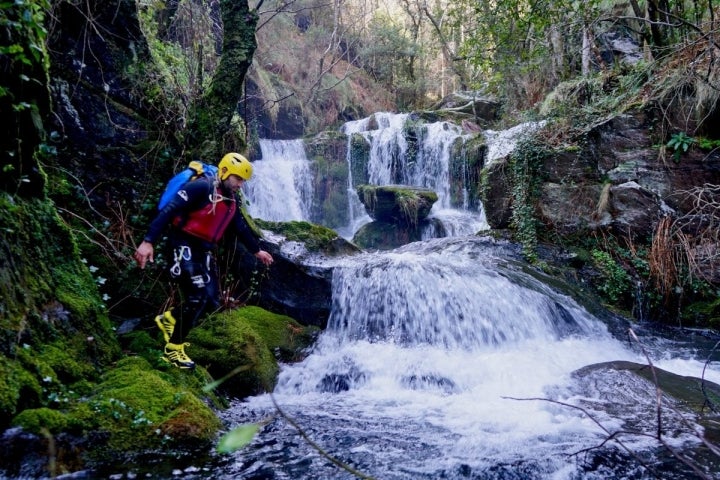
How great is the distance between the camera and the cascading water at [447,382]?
3.15 m

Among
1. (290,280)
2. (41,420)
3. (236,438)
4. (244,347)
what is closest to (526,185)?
(290,280)

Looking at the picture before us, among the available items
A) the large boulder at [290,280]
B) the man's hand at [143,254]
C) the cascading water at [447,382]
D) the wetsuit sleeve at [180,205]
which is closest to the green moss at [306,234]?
the large boulder at [290,280]

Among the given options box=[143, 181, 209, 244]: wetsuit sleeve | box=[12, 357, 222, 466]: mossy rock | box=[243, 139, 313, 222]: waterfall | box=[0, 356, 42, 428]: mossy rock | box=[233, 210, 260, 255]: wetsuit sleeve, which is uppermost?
box=[243, 139, 313, 222]: waterfall

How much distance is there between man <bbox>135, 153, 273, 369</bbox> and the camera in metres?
4.06

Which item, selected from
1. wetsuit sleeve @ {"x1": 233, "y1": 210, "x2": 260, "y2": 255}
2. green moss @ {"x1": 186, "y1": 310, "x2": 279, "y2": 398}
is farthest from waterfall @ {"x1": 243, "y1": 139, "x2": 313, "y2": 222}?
wetsuit sleeve @ {"x1": 233, "y1": 210, "x2": 260, "y2": 255}

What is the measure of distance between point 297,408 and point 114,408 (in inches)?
69.5

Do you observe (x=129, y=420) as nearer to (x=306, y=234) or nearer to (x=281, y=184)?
(x=306, y=234)

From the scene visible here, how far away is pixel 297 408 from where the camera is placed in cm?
436

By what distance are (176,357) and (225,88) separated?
11.4 feet

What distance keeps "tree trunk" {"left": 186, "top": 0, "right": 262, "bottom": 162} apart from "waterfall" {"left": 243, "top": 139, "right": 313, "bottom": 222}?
7718 mm

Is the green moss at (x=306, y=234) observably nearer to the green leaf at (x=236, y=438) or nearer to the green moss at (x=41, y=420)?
the green moss at (x=41, y=420)

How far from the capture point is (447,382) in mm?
4953

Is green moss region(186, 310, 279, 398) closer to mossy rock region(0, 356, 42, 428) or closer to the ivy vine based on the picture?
mossy rock region(0, 356, 42, 428)

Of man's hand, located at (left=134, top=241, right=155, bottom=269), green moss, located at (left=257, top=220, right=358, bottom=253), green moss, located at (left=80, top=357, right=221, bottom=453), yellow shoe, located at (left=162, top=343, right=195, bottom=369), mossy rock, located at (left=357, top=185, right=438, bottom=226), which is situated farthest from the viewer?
mossy rock, located at (left=357, top=185, right=438, bottom=226)
